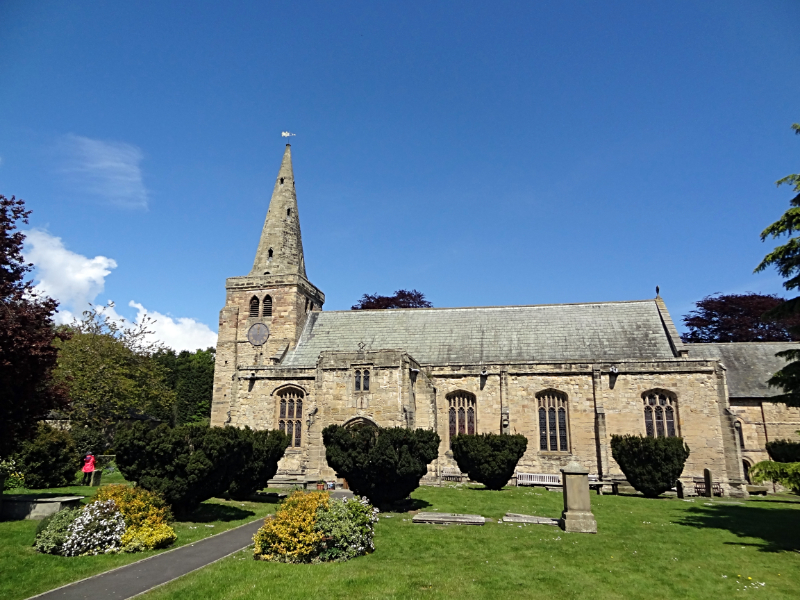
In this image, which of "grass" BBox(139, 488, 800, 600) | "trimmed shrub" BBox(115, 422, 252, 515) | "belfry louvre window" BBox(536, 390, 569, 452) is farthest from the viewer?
"belfry louvre window" BBox(536, 390, 569, 452)

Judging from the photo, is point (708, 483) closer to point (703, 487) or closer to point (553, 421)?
point (703, 487)

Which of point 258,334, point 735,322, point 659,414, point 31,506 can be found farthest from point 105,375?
point 735,322

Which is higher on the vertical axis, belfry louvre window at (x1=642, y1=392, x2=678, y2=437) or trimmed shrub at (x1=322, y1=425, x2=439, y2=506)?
belfry louvre window at (x1=642, y1=392, x2=678, y2=437)

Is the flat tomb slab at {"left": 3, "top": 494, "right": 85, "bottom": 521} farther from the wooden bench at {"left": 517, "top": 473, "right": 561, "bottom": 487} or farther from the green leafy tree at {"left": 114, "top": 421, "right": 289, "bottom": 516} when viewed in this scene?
the wooden bench at {"left": 517, "top": 473, "right": 561, "bottom": 487}

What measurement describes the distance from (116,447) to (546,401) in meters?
22.2

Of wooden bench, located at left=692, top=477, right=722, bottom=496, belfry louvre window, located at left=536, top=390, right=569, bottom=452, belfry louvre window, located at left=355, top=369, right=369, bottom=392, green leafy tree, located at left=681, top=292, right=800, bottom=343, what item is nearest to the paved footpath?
belfry louvre window, located at left=355, top=369, right=369, bottom=392

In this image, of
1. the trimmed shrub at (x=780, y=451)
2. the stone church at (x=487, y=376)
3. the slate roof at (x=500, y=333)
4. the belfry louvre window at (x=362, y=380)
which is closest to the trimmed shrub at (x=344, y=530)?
the stone church at (x=487, y=376)

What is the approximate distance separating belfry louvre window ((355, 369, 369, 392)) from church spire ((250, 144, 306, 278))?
1248cm

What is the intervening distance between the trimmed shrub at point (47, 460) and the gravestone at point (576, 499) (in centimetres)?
2066

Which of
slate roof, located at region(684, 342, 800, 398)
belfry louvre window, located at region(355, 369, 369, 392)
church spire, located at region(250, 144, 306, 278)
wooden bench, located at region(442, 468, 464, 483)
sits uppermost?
church spire, located at region(250, 144, 306, 278)

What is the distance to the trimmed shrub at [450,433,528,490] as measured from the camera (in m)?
24.6

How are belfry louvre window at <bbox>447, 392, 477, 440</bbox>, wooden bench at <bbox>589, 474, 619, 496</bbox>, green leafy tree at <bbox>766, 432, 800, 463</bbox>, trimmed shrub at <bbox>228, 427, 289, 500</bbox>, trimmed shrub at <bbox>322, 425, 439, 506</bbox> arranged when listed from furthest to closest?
belfry louvre window at <bbox>447, 392, 477, 440</bbox> < green leafy tree at <bbox>766, 432, 800, 463</bbox> < wooden bench at <bbox>589, 474, 619, 496</bbox> < trimmed shrub at <bbox>228, 427, 289, 500</bbox> < trimmed shrub at <bbox>322, 425, 439, 506</bbox>

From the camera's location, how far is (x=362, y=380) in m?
27.0

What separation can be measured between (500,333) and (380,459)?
1765 centimetres
